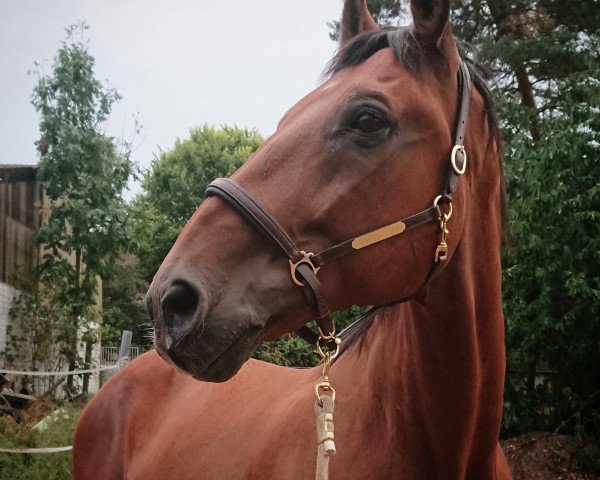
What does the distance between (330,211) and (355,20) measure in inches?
45.2

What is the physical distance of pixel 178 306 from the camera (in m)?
1.54

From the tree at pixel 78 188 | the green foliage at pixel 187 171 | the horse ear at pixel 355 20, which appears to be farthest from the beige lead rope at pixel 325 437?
the green foliage at pixel 187 171

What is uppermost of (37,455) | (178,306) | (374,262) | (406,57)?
(406,57)

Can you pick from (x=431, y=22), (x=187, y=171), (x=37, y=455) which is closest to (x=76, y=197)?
(x=37, y=455)

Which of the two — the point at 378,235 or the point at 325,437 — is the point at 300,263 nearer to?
the point at 378,235

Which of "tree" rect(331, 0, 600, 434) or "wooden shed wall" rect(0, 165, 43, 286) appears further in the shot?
"wooden shed wall" rect(0, 165, 43, 286)

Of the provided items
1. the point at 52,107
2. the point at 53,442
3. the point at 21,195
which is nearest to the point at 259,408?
the point at 53,442

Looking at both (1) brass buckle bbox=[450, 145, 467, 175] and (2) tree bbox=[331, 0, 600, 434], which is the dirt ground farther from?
(1) brass buckle bbox=[450, 145, 467, 175]

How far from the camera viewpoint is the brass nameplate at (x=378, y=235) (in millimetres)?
1735

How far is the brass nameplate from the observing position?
5.69 ft

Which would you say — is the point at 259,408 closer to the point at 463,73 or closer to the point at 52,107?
the point at 463,73

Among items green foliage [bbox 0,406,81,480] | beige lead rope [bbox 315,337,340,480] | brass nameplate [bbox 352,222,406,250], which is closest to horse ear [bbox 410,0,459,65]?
brass nameplate [bbox 352,222,406,250]

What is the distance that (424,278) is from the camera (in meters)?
1.84

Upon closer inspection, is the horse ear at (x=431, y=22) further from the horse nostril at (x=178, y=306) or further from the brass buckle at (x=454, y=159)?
the horse nostril at (x=178, y=306)
